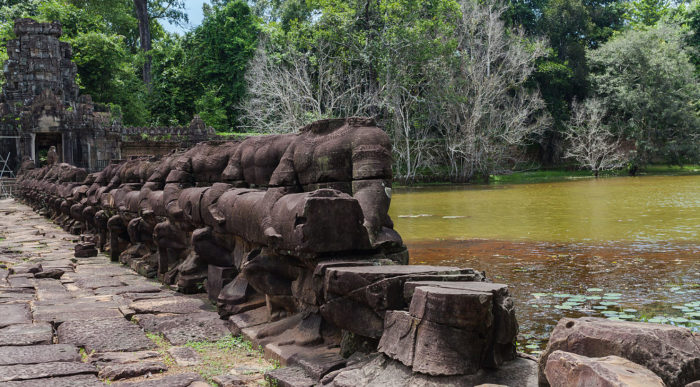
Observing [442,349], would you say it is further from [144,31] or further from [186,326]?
[144,31]

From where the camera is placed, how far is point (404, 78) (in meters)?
28.9

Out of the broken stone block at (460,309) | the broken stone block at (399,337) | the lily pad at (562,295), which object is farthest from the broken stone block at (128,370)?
the lily pad at (562,295)

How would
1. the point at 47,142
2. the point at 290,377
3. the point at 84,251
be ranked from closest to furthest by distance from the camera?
the point at 290,377 < the point at 84,251 < the point at 47,142

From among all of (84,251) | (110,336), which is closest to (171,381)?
(110,336)

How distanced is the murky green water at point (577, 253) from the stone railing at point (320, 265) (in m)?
1.63

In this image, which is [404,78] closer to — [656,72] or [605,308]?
[656,72]

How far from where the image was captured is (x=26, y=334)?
166 inches

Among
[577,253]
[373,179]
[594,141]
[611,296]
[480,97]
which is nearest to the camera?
[373,179]

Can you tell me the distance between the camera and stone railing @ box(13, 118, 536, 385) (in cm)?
249

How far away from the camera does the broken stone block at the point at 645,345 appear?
6.52ft

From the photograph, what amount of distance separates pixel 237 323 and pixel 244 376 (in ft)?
3.11

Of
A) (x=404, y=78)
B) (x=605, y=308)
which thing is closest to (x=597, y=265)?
(x=605, y=308)

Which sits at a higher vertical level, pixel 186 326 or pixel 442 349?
pixel 442 349

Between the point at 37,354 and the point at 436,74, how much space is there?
91.0ft
